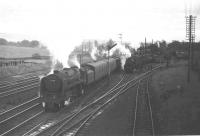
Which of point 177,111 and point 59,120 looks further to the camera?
point 177,111

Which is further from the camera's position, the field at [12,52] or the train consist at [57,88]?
the field at [12,52]

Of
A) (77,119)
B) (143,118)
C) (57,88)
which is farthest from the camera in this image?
(57,88)

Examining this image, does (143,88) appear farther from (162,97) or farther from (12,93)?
(12,93)

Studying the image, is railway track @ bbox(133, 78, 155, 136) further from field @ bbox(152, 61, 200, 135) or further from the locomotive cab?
the locomotive cab

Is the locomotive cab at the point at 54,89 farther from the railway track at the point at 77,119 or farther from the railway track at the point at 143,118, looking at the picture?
the railway track at the point at 143,118

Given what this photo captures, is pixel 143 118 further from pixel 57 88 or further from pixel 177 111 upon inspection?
pixel 57 88

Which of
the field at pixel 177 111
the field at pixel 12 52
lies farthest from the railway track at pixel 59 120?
the field at pixel 12 52

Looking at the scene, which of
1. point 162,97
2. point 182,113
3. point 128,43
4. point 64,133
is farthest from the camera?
point 128,43

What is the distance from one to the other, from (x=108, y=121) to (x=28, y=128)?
16.2ft

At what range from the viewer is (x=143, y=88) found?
31.8 m

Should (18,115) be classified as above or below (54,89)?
below

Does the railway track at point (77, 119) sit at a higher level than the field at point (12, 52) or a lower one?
lower

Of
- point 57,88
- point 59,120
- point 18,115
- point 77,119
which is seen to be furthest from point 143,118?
point 18,115

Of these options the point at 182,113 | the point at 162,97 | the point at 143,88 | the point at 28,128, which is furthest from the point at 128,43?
the point at 28,128
